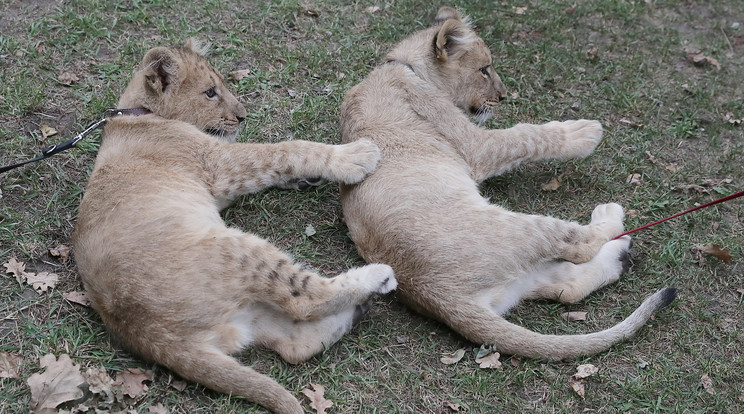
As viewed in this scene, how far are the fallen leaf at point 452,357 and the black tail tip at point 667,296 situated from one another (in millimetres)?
1548

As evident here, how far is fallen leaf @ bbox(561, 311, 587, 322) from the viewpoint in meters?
5.47

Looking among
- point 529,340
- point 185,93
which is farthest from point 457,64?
point 529,340

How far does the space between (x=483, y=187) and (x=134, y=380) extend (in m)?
3.51

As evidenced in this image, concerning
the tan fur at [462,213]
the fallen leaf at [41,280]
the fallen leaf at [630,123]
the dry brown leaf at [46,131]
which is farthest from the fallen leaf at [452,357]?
the dry brown leaf at [46,131]

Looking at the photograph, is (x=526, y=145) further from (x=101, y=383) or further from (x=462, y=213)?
(x=101, y=383)

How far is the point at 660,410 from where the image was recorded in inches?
192

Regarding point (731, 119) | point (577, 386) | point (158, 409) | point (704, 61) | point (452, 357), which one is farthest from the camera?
point (704, 61)

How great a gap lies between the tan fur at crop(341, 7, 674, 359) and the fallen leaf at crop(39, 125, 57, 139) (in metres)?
2.65

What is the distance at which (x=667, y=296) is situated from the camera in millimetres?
5297

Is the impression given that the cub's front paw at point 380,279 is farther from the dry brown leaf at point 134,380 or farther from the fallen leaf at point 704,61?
the fallen leaf at point 704,61

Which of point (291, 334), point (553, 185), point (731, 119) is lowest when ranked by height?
point (731, 119)

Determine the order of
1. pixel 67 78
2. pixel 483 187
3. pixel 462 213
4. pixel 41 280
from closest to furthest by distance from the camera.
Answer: pixel 41 280 → pixel 462 213 → pixel 483 187 → pixel 67 78

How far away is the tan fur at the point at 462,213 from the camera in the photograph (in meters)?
5.05

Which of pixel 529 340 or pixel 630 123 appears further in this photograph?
pixel 630 123
